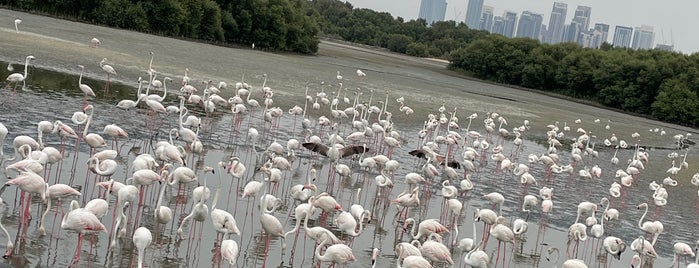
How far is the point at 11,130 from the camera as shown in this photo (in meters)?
14.5

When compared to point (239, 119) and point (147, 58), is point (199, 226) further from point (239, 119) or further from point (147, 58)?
point (147, 58)

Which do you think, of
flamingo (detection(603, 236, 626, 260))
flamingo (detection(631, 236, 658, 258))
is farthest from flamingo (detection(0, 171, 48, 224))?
flamingo (detection(631, 236, 658, 258))

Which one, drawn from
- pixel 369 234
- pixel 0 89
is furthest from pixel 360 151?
pixel 0 89

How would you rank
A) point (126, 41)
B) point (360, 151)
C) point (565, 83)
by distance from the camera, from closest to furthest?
point (360, 151)
point (126, 41)
point (565, 83)

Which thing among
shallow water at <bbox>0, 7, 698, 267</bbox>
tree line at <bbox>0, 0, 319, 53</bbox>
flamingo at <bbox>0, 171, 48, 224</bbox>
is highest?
tree line at <bbox>0, 0, 319, 53</bbox>

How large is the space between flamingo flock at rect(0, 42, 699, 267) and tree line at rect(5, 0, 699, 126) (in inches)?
1540

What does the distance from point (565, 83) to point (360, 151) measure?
70819 millimetres

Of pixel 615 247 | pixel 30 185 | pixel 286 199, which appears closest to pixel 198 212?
pixel 30 185

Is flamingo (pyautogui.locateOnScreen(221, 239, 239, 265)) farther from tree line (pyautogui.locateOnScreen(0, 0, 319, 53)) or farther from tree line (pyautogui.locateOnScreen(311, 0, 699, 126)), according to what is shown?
tree line (pyautogui.locateOnScreen(311, 0, 699, 126))

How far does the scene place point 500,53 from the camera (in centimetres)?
9156

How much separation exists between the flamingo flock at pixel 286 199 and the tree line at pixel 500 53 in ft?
128

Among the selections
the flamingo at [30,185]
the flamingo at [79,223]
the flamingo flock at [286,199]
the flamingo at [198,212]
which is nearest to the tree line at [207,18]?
the flamingo flock at [286,199]

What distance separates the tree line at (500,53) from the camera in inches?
2382

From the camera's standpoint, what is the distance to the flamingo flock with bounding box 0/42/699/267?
9.92m
